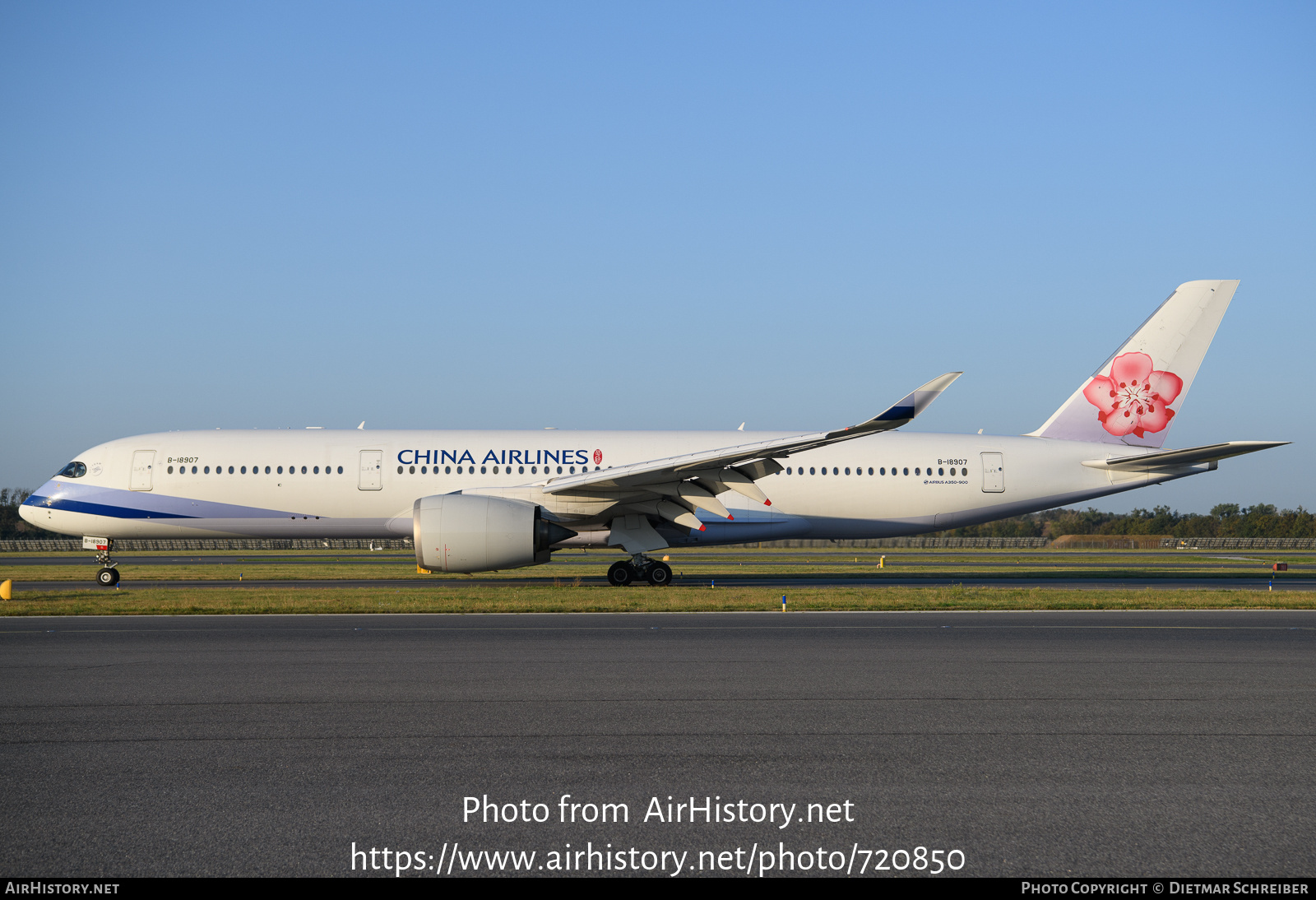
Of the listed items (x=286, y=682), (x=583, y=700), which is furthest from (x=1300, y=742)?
(x=286, y=682)

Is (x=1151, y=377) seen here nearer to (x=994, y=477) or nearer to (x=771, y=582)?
(x=994, y=477)

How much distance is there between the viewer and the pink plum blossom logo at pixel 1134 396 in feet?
82.8

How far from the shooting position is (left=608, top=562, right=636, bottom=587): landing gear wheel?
2136 centimetres

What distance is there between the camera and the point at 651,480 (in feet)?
66.9

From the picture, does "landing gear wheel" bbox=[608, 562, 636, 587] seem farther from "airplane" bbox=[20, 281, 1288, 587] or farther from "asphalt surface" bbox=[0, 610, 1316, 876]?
"asphalt surface" bbox=[0, 610, 1316, 876]

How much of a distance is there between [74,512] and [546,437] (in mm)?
12014

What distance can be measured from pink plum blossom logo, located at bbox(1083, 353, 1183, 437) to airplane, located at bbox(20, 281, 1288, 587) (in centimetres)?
5

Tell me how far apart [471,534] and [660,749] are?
44.2 feet

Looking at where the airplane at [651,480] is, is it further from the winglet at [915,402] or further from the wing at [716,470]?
the winglet at [915,402]

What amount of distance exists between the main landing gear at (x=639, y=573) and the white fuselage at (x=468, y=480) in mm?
1021

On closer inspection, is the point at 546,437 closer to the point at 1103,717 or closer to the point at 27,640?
the point at 27,640

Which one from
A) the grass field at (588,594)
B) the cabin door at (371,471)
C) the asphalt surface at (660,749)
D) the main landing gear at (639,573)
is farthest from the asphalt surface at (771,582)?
the asphalt surface at (660,749)

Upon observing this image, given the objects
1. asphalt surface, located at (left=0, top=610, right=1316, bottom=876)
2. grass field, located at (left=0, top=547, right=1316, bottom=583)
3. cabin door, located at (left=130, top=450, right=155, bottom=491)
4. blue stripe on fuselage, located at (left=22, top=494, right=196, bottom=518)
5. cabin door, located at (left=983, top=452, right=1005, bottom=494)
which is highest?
cabin door, located at (left=130, top=450, right=155, bottom=491)

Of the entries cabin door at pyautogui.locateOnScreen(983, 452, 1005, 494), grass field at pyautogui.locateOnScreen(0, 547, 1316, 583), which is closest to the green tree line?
grass field at pyautogui.locateOnScreen(0, 547, 1316, 583)
